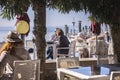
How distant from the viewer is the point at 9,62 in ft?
18.7

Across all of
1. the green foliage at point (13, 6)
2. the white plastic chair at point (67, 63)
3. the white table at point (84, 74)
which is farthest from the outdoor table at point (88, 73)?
the green foliage at point (13, 6)

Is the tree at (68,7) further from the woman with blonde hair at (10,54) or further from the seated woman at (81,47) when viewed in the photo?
the seated woman at (81,47)

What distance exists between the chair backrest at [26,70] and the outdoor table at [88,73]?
35cm

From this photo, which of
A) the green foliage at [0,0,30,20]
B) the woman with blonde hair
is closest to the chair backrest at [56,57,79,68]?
the woman with blonde hair

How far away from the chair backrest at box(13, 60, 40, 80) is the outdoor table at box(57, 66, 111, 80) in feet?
1.14

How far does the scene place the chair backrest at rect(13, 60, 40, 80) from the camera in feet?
16.9

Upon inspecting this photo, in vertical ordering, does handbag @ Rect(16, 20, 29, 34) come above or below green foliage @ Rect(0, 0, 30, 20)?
below

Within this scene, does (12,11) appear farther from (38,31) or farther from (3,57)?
(3,57)

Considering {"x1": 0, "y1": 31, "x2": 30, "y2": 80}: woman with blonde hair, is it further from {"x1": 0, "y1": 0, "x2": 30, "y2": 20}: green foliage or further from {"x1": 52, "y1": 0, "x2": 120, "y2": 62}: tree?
{"x1": 52, "y1": 0, "x2": 120, "y2": 62}: tree

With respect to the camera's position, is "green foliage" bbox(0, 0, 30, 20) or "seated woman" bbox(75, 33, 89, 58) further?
"seated woman" bbox(75, 33, 89, 58)

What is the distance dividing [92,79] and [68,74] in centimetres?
90

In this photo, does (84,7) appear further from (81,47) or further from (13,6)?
(81,47)

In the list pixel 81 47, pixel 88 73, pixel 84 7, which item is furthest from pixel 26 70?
pixel 81 47

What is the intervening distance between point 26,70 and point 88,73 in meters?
1.01
